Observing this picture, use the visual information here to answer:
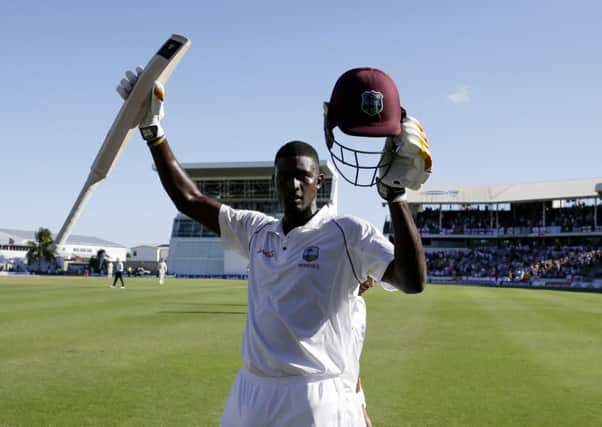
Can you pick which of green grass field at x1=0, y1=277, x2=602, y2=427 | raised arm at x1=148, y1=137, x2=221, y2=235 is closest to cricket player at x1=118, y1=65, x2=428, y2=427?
raised arm at x1=148, y1=137, x2=221, y2=235

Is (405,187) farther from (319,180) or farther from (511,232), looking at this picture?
(511,232)

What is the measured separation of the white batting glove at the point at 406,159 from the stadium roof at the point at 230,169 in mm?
65273

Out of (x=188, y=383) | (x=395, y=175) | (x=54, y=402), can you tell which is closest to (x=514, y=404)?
(x=188, y=383)

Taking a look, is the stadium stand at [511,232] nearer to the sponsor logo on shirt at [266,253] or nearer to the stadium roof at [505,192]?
the stadium roof at [505,192]

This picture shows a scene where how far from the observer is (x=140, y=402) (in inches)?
260

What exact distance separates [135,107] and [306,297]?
1367 millimetres

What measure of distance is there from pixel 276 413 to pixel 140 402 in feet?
14.6

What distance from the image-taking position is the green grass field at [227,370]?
634cm

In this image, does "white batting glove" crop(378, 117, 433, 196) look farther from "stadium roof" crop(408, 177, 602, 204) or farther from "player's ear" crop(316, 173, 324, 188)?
"stadium roof" crop(408, 177, 602, 204)

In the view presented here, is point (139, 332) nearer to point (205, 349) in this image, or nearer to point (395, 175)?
point (205, 349)

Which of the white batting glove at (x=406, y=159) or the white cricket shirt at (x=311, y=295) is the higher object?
the white batting glove at (x=406, y=159)

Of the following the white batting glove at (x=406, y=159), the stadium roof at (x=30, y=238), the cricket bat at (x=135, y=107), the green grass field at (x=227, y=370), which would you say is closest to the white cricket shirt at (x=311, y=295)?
the white batting glove at (x=406, y=159)

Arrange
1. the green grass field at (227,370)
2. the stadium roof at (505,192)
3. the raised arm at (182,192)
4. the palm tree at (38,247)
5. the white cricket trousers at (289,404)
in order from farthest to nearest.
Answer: the palm tree at (38,247) → the stadium roof at (505,192) → the green grass field at (227,370) → the raised arm at (182,192) → the white cricket trousers at (289,404)

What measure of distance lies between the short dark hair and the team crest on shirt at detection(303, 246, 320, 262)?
1.37 feet
